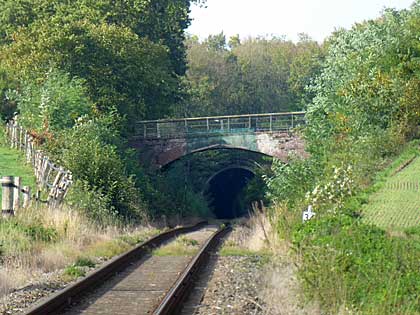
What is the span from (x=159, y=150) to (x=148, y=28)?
28.5 ft

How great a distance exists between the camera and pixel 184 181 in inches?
2188

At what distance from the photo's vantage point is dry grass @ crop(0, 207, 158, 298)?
47.7 feet

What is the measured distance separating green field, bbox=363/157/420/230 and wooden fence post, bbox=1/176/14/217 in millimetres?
7822

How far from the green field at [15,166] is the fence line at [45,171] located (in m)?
0.33

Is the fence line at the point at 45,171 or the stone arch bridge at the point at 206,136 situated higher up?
the stone arch bridge at the point at 206,136

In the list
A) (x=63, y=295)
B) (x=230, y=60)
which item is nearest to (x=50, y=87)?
(x=63, y=295)

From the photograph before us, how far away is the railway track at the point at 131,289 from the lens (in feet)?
37.6

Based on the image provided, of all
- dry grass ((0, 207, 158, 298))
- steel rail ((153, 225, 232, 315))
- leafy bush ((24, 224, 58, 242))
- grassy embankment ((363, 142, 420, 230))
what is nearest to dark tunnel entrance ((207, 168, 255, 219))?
dry grass ((0, 207, 158, 298))

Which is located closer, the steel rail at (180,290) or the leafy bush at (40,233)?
the steel rail at (180,290)

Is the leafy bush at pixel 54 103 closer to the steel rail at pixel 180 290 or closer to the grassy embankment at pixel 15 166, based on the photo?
the grassy embankment at pixel 15 166

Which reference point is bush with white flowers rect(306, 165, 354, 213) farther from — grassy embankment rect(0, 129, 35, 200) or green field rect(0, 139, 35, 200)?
grassy embankment rect(0, 129, 35, 200)

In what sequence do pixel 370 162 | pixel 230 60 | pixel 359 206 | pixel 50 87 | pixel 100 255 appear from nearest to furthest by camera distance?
1. pixel 359 206
2. pixel 100 255
3. pixel 370 162
4. pixel 50 87
5. pixel 230 60

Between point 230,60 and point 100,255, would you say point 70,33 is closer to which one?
point 100,255

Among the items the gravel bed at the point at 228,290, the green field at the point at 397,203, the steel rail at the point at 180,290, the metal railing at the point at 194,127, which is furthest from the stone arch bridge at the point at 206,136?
the gravel bed at the point at 228,290
